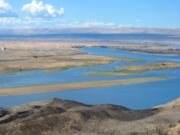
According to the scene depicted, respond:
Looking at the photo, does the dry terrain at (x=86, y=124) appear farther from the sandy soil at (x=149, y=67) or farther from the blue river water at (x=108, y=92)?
the sandy soil at (x=149, y=67)

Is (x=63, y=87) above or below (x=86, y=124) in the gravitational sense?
below

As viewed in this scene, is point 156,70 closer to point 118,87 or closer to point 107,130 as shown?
point 118,87

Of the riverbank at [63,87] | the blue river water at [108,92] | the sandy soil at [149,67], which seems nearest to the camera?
the blue river water at [108,92]

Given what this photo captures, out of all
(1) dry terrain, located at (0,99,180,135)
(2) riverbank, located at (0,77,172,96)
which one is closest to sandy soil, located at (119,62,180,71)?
(2) riverbank, located at (0,77,172,96)

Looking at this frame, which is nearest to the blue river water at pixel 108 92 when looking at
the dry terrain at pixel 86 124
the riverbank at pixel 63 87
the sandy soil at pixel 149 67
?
the riverbank at pixel 63 87

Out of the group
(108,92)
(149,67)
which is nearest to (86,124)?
(108,92)

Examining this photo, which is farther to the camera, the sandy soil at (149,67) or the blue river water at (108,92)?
the sandy soil at (149,67)

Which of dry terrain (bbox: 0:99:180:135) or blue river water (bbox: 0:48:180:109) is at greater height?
dry terrain (bbox: 0:99:180:135)

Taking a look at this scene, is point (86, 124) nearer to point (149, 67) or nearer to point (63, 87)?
point (63, 87)

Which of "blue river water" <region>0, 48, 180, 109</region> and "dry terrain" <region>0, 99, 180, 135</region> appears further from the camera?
"blue river water" <region>0, 48, 180, 109</region>

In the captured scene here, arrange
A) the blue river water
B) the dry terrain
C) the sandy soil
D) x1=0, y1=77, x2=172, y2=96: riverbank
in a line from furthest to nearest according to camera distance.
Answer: the sandy soil < x1=0, y1=77, x2=172, y2=96: riverbank < the blue river water < the dry terrain

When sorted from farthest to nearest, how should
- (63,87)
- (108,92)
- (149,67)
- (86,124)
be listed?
(149,67) → (63,87) → (108,92) → (86,124)

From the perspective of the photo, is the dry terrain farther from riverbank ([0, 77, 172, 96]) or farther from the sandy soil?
the sandy soil
